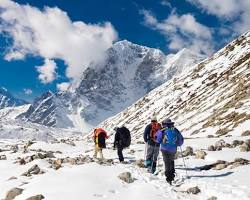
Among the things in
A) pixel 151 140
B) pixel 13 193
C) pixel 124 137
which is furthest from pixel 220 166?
pixel 13 193

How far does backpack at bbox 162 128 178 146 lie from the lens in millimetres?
20406

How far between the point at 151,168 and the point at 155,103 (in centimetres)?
16179

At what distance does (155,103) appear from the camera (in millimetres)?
184750

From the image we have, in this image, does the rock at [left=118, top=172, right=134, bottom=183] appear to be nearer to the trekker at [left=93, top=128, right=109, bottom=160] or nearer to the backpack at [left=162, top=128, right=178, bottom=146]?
the backpack at [left=162, top=128, right=178, bottom=146]

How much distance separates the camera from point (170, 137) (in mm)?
20422

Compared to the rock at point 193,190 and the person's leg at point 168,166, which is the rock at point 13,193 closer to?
the person's leg at point 168,166

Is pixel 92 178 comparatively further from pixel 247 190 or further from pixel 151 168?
pixel 247 190

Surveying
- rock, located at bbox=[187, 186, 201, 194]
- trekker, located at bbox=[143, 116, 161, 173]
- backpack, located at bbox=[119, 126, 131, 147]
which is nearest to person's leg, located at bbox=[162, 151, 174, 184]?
rock, located at bbox=[187, 186, 201, 194]

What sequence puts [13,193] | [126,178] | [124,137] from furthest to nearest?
[124,137]
[126,178]
[13,193]

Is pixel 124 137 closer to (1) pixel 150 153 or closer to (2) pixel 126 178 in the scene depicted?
(1) pixel 150 153

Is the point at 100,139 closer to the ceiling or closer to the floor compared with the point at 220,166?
closer to the ceiling

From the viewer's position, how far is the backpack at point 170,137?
66.9 feet

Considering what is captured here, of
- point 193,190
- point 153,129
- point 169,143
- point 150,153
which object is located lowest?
point 193,190

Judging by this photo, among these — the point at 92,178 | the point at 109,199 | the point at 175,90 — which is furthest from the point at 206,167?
the point at 175,90
